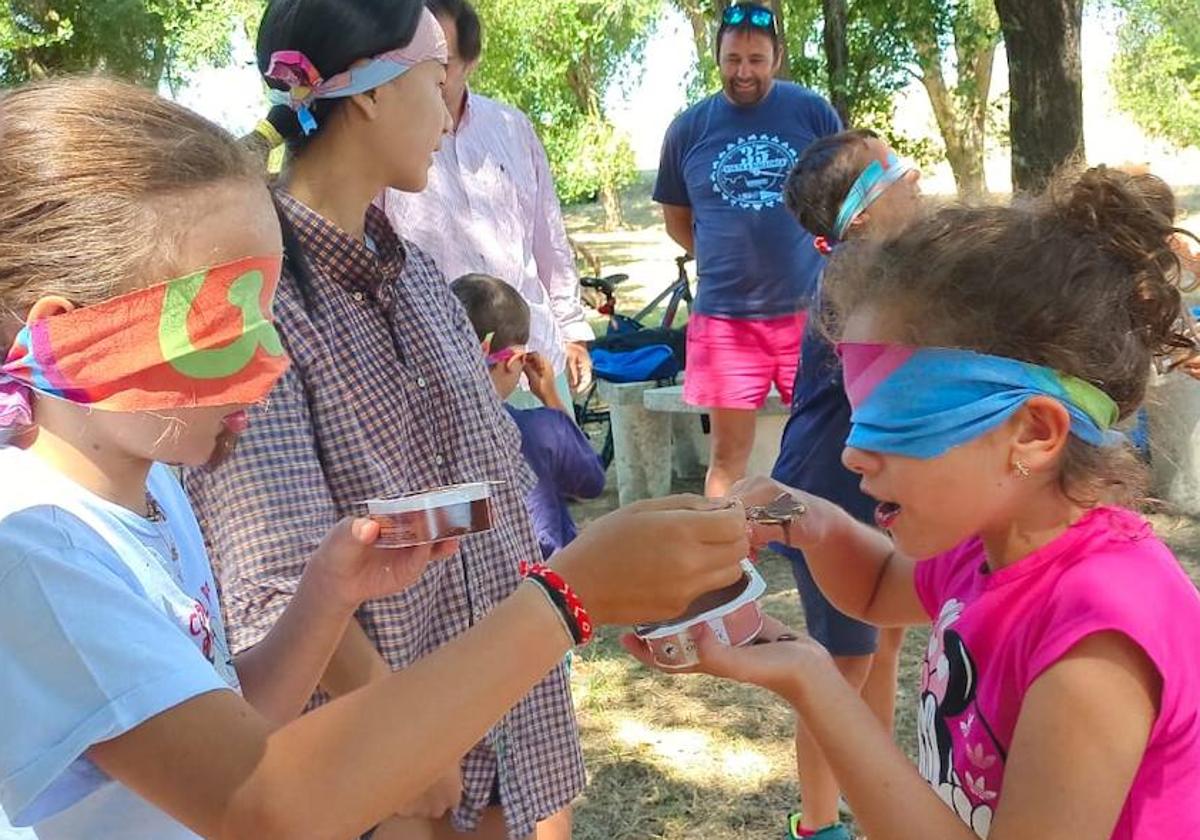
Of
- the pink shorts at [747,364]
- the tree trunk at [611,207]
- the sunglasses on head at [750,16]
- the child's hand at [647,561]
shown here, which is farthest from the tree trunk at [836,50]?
the tree trunk at [611,207]

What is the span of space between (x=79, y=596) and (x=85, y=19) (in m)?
20.3

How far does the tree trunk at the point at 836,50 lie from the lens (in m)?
8.98

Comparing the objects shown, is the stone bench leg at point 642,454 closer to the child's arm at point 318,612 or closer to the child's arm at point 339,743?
the child's arm at point 318,612

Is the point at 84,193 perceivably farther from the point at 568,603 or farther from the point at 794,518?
the point at 794,518

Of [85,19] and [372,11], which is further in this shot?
A: [85,19]

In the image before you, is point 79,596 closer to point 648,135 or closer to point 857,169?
point 857,169

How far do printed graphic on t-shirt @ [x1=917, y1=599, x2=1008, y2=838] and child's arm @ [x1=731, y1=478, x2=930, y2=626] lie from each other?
0.30m

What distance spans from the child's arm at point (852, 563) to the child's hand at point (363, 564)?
700 mm

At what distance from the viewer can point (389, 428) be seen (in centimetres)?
213

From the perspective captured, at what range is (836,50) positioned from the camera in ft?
30.0

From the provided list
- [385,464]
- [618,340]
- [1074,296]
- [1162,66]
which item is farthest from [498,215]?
[1162,66]

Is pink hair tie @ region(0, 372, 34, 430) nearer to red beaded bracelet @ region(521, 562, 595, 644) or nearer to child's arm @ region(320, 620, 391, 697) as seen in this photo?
red beaded bracelet @ region(521, 562, 595, 644)

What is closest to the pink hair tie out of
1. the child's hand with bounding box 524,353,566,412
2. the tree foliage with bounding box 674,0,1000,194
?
the child's hand with bounding box 524,353,566,412

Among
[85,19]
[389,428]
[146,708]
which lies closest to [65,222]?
[146,708]
